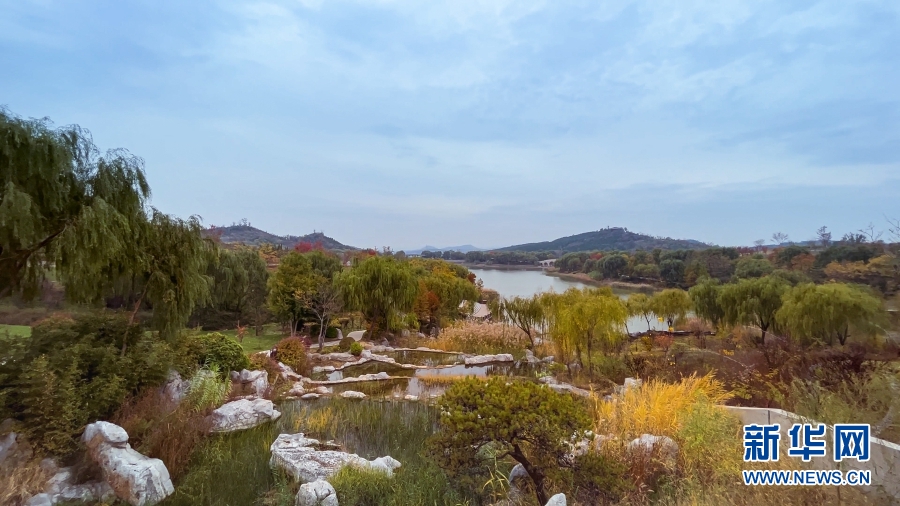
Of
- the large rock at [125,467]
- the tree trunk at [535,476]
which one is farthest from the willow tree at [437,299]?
the tree trunk at [535,476]

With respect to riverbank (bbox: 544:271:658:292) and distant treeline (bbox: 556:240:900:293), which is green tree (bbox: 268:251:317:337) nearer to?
distant treeline (bbox: 556:240:900:293)

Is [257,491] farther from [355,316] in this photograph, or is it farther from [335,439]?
[355,316]

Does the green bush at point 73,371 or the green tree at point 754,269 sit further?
the green tree at point 754,269

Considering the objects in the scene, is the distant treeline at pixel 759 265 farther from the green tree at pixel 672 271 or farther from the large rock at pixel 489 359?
the large rock at pixel 489 359

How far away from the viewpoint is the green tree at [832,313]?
388 inches

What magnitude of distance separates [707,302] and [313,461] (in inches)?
683

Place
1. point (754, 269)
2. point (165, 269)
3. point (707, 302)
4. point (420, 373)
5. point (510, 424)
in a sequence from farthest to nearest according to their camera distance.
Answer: point (754, 269) < point (707, 302) < point (420, 373) < point (165, 269) < point (510, 424)

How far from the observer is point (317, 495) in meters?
3.78

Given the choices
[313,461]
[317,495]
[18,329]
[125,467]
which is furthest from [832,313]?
[18,329]

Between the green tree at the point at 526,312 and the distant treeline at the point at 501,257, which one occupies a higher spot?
the distant treeline at the point at 501,257

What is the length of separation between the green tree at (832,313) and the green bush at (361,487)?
1057 cm

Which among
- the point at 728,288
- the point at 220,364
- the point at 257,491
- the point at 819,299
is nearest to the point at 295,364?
the point at 220,364

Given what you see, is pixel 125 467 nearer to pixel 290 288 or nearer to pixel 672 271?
pixel 290 288

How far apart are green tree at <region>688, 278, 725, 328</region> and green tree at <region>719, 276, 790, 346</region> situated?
133 cm
